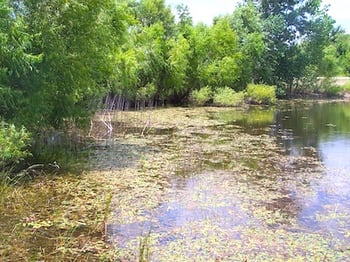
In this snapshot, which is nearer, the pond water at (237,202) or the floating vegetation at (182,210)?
the floating vegetation at (182,210)

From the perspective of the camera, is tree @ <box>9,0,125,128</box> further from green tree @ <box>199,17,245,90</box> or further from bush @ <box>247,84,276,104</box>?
bush @ <box>247,84,276,104</box>

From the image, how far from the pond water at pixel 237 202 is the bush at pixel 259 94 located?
1448 centimetres

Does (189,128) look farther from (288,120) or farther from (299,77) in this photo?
(299,77)

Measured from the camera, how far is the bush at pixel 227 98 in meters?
25.8

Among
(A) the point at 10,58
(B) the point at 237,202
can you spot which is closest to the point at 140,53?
(A) the point at 10,58

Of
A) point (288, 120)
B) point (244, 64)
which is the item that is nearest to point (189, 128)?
point (288, 120)

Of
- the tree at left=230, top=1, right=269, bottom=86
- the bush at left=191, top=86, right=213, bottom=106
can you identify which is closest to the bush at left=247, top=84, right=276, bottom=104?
the tree at left=230, top=1, right=269, bottom=86

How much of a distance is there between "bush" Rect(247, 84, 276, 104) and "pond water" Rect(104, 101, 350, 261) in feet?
47.5

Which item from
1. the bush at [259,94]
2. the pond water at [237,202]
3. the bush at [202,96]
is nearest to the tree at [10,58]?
the pond water at [237,202]

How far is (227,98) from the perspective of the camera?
25.7 meters

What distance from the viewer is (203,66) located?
88.1 feet

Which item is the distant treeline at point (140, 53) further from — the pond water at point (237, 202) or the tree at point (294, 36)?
the pond water at point (237, 202)

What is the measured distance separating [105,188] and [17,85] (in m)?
2.67

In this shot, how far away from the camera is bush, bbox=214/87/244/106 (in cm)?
2577
